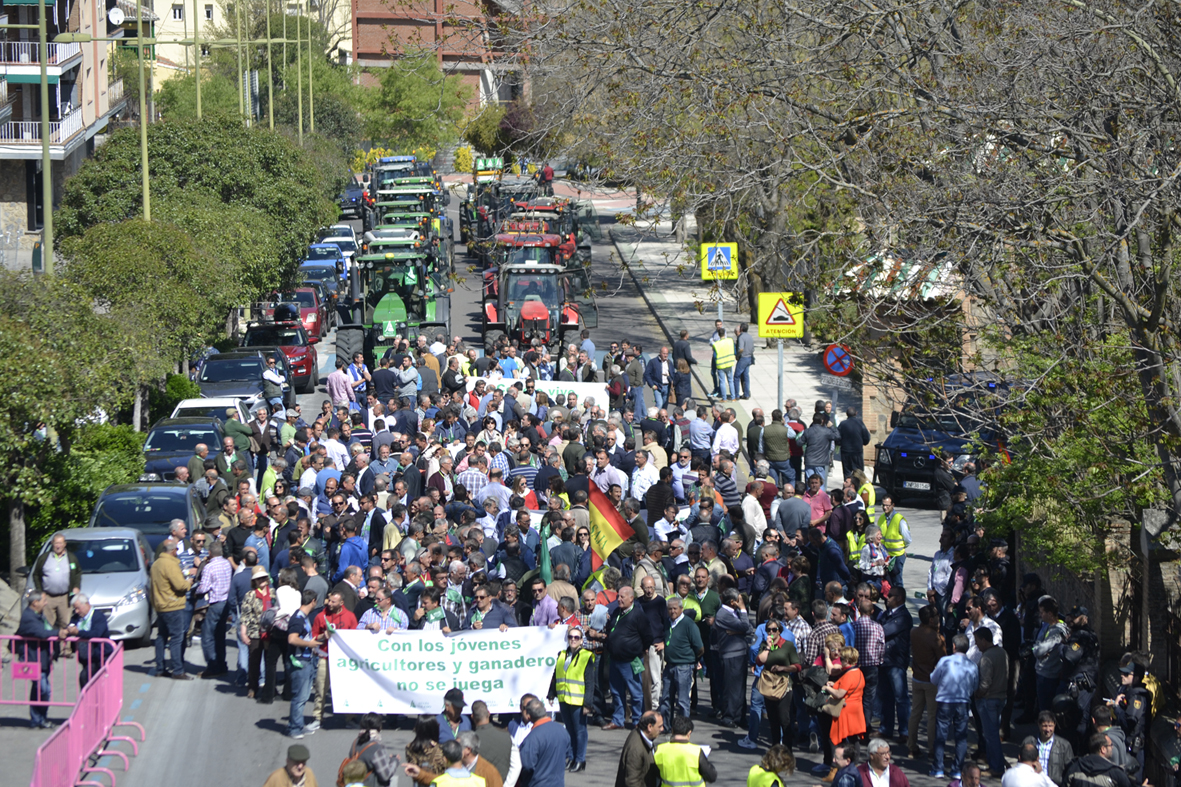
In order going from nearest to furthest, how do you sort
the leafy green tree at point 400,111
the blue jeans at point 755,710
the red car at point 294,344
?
the blue jeans at point 755,710 → the red car at point 294,344 → the leafy green tree at point 400,111

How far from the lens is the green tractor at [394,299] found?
102 feet

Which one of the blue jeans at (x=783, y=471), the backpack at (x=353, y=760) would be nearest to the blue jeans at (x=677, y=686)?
the backpack at (x=353, y=760)

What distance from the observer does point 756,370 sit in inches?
1308

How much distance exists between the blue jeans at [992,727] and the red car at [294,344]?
2038 cm

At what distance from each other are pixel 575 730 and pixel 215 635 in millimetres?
4425

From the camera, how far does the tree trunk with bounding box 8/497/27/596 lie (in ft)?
57.4

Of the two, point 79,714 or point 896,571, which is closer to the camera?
point 79,714

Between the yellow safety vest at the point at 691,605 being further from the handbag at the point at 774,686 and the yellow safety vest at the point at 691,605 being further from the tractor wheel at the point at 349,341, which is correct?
the tractor wheel at the point at 349,341

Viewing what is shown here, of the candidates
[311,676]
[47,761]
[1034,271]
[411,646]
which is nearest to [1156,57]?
[1034,271]

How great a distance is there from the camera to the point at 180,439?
21812mm

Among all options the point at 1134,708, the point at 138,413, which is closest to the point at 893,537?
the point at 1134,708

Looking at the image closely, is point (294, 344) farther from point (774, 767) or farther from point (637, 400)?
point (774, 767)

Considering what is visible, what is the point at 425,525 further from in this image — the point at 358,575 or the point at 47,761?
the point at 47,761

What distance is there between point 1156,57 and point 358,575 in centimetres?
854
